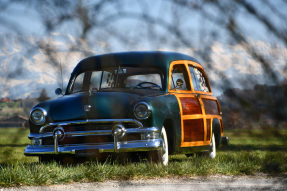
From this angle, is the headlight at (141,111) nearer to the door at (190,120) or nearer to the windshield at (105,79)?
the door at (190,120)

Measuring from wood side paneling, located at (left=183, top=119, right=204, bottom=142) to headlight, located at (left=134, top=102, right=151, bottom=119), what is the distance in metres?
0.82

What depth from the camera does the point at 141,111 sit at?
5223 mm

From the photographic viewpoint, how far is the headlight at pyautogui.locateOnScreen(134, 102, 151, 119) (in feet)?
17.0

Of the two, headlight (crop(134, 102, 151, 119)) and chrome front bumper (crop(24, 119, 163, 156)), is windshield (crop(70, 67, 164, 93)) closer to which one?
chrome front bumper (crop(24, 119, 163, 156))

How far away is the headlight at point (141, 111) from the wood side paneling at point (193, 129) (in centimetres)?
82

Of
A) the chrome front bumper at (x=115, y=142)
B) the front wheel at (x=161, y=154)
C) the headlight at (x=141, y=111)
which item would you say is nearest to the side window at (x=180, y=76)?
the chrome front bumper at (x=115, y=142)

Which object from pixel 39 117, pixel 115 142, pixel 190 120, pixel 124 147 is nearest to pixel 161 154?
pixel 124 147

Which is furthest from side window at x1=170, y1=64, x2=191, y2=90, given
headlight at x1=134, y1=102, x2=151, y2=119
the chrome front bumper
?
headlight at x1=134, y1=102, x2=151, y2=119

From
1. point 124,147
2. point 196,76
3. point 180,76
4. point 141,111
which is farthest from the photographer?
point 141,111

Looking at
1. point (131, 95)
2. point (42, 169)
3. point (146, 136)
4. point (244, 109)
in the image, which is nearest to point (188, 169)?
point (146, 136)

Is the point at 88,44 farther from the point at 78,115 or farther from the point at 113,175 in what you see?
the point at 78,115

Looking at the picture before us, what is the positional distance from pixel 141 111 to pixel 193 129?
1045 mm

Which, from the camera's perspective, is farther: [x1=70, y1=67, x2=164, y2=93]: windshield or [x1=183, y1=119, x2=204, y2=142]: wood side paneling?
[x1=183, y1=119, x2=204, y2=142]: wood side paneling

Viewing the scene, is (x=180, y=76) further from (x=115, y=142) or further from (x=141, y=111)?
(x=141, y=111)
